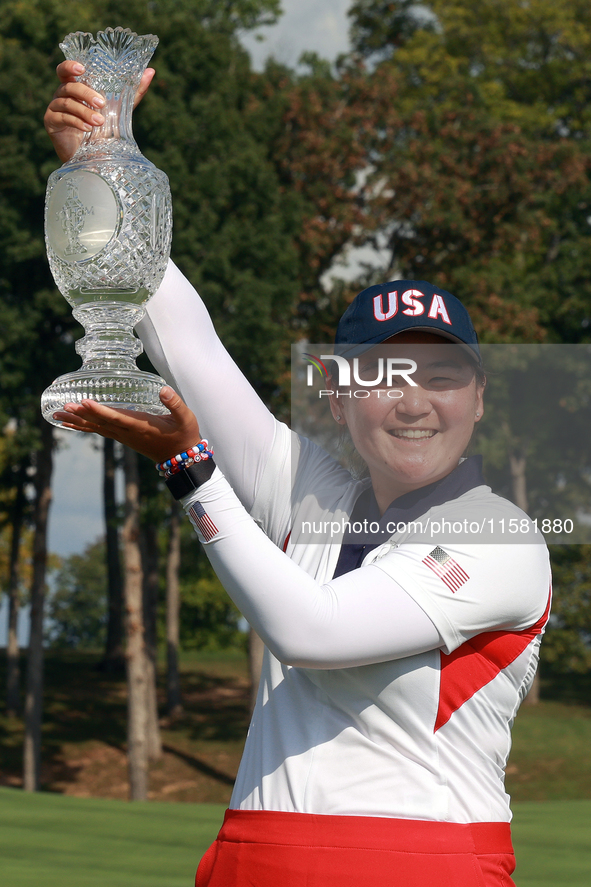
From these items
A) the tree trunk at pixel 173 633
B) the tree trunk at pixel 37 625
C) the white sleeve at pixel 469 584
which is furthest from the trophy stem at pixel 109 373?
the tree trunk at pixel 173 633

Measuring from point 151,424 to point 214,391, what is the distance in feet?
1.57

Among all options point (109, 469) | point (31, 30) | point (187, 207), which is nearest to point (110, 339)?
point (187, 207)

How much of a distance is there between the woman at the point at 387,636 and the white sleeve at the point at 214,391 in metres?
0.23

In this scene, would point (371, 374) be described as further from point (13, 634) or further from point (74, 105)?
point (13, 634)

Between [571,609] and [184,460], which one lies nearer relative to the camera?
[184,460]

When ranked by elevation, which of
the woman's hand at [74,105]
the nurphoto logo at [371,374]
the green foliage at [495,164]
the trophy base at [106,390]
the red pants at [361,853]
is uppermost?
the green foliage at [495,164]

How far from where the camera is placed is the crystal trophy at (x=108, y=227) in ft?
8.08

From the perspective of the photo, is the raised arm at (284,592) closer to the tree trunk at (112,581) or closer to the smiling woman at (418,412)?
the smiling woman at (418,412)

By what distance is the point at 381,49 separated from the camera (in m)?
27.0

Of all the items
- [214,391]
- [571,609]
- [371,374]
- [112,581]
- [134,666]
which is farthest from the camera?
[112,581]

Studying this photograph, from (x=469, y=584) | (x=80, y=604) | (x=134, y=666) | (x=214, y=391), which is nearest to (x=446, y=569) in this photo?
(x=469, y=584)

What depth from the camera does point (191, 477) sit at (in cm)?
203

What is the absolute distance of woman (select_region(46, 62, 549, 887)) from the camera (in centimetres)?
198

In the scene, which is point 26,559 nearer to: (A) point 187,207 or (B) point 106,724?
(B) point 106,724
